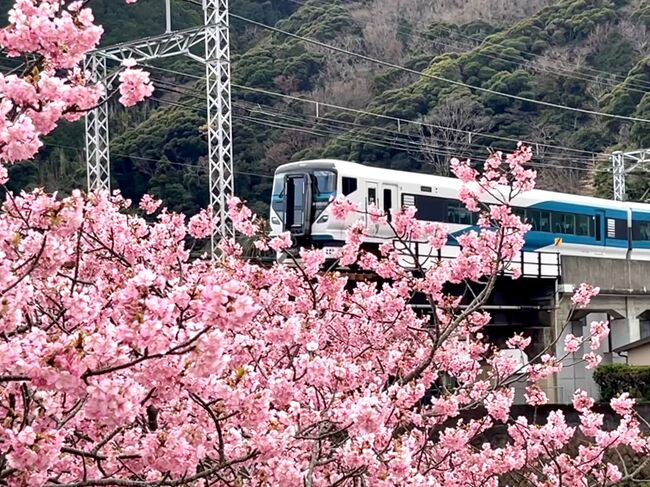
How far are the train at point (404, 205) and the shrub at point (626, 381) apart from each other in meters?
3.42

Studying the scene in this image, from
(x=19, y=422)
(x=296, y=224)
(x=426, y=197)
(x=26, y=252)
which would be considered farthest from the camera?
(x=426, y=197)

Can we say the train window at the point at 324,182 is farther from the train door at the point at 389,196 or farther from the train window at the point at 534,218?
the train window at the point at 534,218

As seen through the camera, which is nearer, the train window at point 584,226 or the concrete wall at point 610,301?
the concrete wall at point 610,301

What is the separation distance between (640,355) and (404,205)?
568cm

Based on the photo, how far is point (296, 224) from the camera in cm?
1747

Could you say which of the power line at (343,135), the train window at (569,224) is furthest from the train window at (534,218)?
the power line at (343,135)

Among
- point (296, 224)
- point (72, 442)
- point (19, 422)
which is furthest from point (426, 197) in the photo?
point (19, 422)

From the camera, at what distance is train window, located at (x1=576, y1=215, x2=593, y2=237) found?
22.3 metres

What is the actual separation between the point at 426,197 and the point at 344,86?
2379 centimetres

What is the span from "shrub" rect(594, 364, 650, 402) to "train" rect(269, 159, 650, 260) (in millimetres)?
3423

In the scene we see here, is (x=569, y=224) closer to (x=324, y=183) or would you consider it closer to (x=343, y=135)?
(x=324, y=183)

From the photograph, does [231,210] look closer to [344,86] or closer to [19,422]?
[19,422]

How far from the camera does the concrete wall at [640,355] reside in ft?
59.9

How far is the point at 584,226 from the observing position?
22469mm
